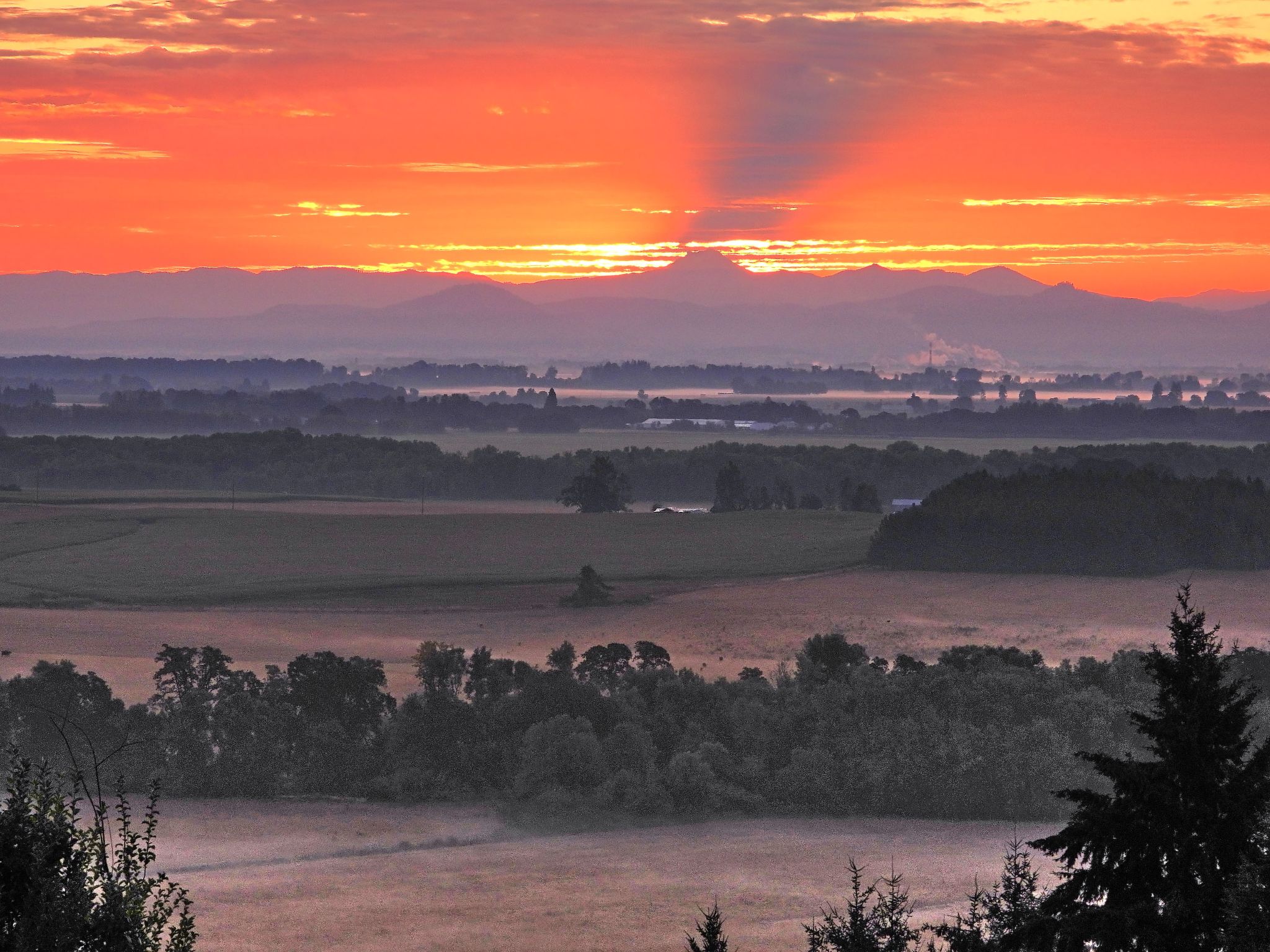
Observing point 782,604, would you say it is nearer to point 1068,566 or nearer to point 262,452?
point 1068,566

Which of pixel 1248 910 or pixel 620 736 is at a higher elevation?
pixel 1248 910

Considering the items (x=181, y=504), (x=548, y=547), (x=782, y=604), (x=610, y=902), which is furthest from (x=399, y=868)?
(x=181, y=504)

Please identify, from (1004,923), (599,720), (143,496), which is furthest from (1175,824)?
(143,496)

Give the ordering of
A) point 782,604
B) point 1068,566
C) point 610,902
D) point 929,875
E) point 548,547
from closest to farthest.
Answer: point 610,902
point 929,875
point 782,604
point 1068,566
point 548,547

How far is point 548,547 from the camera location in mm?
100312

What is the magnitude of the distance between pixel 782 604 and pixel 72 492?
235 ft

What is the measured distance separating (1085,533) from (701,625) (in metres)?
30.2

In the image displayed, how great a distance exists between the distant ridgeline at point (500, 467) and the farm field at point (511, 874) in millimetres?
94750

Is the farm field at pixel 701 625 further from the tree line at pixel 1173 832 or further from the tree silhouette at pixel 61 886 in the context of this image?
the tree line at pixel 1173 832

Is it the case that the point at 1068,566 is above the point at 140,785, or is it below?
above

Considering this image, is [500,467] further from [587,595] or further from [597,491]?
[587,595]

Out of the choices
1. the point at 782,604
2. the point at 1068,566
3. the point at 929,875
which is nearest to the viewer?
the point at 929,875

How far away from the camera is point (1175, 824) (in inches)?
620

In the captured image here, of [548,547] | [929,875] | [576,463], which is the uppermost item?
[576,463]
